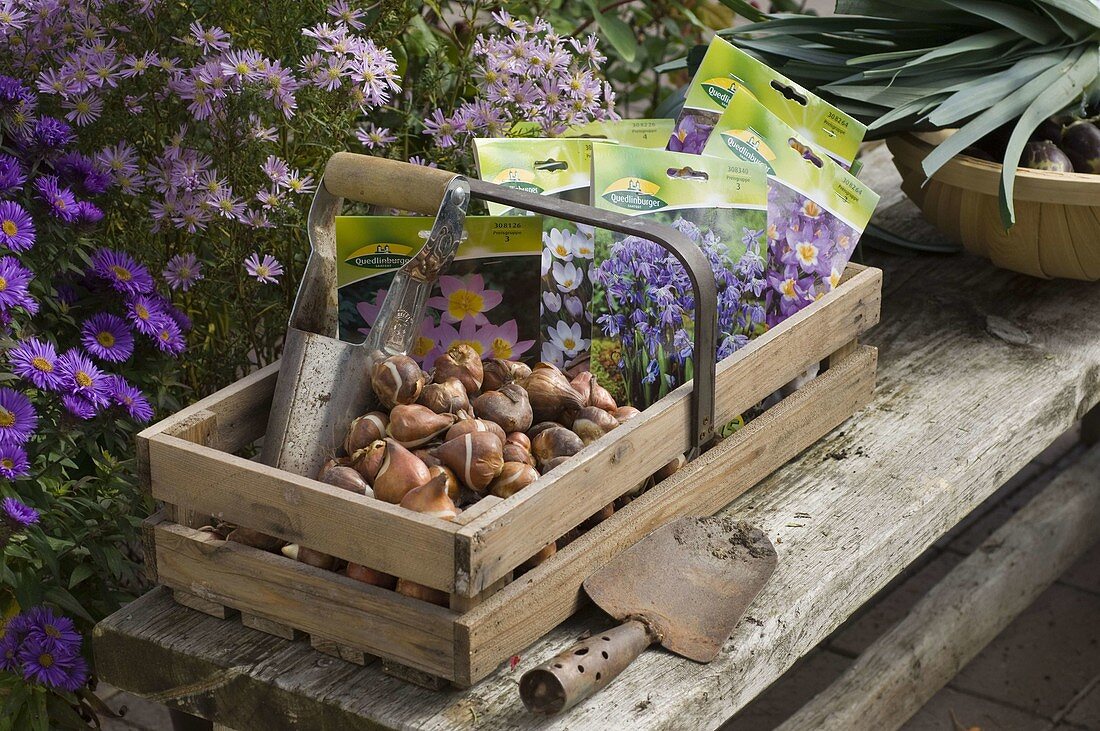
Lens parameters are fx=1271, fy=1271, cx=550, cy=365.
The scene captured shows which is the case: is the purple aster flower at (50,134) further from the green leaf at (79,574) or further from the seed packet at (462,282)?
the green leaf at (79,574)

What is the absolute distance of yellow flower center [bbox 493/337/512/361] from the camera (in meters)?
1.37

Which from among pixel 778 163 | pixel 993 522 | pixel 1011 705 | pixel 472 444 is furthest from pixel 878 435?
pixel 993 522

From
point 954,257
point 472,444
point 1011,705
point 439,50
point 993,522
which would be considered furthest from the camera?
point 993,522

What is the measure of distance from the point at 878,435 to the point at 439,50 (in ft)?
2.58

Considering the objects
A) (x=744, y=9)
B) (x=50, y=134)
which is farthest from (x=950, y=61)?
(x=50, y=134)

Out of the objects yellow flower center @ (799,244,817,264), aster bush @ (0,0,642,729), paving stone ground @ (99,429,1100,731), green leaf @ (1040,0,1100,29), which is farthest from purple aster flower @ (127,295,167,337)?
green leaf @ (1040,0,1100,29)

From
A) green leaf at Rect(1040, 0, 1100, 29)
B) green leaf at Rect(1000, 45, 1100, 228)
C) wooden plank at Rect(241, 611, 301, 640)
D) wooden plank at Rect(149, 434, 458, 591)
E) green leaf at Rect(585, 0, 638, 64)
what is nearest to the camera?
wooden plank at Rect(149, 434, 458, 591)

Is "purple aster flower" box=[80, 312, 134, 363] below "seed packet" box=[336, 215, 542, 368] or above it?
below

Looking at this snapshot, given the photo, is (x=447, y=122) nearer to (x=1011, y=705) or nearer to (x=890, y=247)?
(x=890, y=247)

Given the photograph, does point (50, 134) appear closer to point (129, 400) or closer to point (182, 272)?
point (182, 272)

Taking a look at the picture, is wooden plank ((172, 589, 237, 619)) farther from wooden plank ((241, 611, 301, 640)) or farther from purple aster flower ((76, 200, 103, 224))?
purple aster flower ((76, 200, 103, 224))

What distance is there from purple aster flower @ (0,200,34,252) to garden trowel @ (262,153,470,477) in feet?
1.00

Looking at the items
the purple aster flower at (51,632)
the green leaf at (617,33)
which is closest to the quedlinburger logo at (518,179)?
the purple aster flower at (51,632)

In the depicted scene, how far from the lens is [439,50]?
5.70 ft
